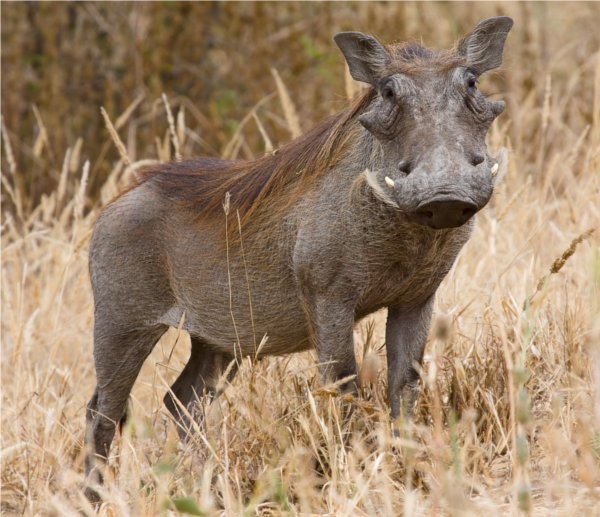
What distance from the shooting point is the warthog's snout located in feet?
8.69

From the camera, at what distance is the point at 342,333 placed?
3.16 m

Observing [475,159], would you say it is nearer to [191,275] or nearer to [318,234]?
[318,234]

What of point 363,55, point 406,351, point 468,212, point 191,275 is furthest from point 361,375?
point 363,55

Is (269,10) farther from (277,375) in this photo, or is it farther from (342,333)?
(342,333)

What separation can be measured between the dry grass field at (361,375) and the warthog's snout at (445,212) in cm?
26

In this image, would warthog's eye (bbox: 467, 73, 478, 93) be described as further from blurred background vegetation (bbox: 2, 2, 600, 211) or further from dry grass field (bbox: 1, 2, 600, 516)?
blurred background vegetation (bbox: 2, 2, 600, 211)

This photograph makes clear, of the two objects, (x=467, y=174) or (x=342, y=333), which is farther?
(x=342, y=333)

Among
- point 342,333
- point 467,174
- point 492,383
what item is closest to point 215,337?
point 342,333

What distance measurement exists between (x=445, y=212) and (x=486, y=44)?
0.68 meters

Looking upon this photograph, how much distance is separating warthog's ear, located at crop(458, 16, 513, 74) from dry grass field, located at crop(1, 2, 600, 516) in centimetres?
27

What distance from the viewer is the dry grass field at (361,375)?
2.65 m

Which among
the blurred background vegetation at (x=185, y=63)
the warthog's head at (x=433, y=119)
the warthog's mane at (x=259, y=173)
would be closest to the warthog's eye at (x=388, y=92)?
the warthog's head at (x=433, y=119)

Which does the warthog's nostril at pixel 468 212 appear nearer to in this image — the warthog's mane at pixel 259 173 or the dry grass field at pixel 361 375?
the dry grass field at pixel 361 375

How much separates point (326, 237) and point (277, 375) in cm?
86
